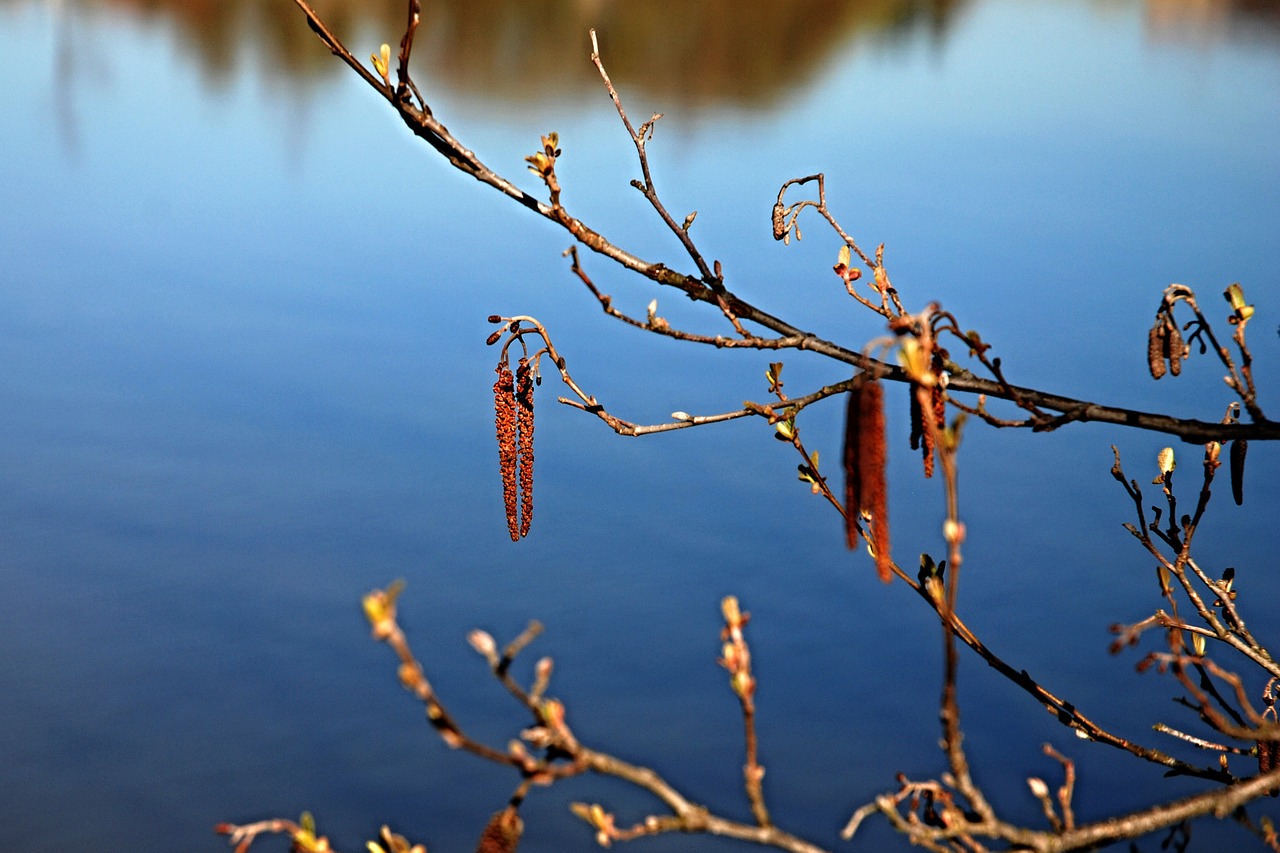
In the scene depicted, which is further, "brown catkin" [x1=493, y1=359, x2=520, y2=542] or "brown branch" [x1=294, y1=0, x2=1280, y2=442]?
"brown catkin" [x1=493, y1=359, x2=520, y2=542]

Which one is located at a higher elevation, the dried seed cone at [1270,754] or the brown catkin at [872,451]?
the brown catkin at [872,451]

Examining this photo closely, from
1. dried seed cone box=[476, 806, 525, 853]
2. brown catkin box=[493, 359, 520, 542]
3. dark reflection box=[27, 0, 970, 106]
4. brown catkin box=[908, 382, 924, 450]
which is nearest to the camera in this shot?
dried seed cone box=[476, 806, 525, 853]

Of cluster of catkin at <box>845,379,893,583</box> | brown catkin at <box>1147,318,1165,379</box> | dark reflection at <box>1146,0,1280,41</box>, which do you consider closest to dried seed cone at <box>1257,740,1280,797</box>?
brown catkin at <box>1147,318,1165,379</box>

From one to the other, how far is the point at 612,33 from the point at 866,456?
36.1ft

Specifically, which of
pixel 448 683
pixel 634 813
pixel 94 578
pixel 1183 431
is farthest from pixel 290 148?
pixel 1183 431

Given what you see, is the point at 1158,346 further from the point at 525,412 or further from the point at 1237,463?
the point at 525,412

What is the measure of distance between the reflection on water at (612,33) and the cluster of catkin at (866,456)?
8433mm

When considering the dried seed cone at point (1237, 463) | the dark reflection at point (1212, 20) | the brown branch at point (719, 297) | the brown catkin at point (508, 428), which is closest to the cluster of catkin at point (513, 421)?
the brown catkin at point (508, 428)

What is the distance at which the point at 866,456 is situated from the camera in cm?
75

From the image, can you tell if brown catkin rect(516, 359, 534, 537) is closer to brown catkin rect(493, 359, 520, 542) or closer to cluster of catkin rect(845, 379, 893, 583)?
brown catkin rect(493, 359, 520, 542)

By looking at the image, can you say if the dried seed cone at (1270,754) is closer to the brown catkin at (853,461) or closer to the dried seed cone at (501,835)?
the brown catkin at (853,461)

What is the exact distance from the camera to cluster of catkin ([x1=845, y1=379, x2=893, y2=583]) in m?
0.75

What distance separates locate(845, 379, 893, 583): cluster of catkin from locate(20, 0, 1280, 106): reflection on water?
332 inches

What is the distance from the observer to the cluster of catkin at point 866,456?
0.75 metres
